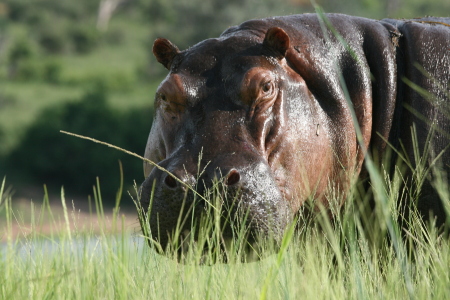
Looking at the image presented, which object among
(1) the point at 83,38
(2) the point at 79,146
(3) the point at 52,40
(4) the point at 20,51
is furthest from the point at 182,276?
(1) the point at 83,38

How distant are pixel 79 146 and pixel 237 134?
32.5m

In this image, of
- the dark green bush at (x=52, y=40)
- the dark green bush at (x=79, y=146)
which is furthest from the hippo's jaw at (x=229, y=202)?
the dark green bush at (x=52, y=40)

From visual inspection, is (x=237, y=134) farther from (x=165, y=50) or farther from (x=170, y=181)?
(x=165, y=50)

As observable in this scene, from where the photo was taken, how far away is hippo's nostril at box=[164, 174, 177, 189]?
11.0 feet

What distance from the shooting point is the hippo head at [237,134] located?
3.36 meters

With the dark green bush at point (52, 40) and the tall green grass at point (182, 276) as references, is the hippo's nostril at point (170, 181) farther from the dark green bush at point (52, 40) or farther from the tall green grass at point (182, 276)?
the dark green bush at point (52, 40)

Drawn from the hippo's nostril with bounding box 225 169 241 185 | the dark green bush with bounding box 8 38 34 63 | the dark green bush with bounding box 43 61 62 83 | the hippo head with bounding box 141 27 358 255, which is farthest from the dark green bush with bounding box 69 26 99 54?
the hippo's nostril with bounding box 225 169 241 185

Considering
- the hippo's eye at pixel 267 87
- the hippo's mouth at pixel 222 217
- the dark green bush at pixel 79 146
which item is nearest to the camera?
the hippo's mouth at pixel 222 217

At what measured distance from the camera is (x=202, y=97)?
375 cm

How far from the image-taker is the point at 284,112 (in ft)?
12.6

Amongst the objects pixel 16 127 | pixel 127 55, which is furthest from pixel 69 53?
pixel 16 127

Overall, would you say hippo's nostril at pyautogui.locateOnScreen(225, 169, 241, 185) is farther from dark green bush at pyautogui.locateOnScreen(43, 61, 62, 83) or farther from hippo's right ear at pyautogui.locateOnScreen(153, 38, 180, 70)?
dark green bush at pyautogui.locateOnScreen(43, 61, 62, 83)

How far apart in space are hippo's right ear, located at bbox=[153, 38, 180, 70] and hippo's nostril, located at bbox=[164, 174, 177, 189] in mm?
909

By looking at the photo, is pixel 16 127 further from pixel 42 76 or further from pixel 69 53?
pixel 69 53
